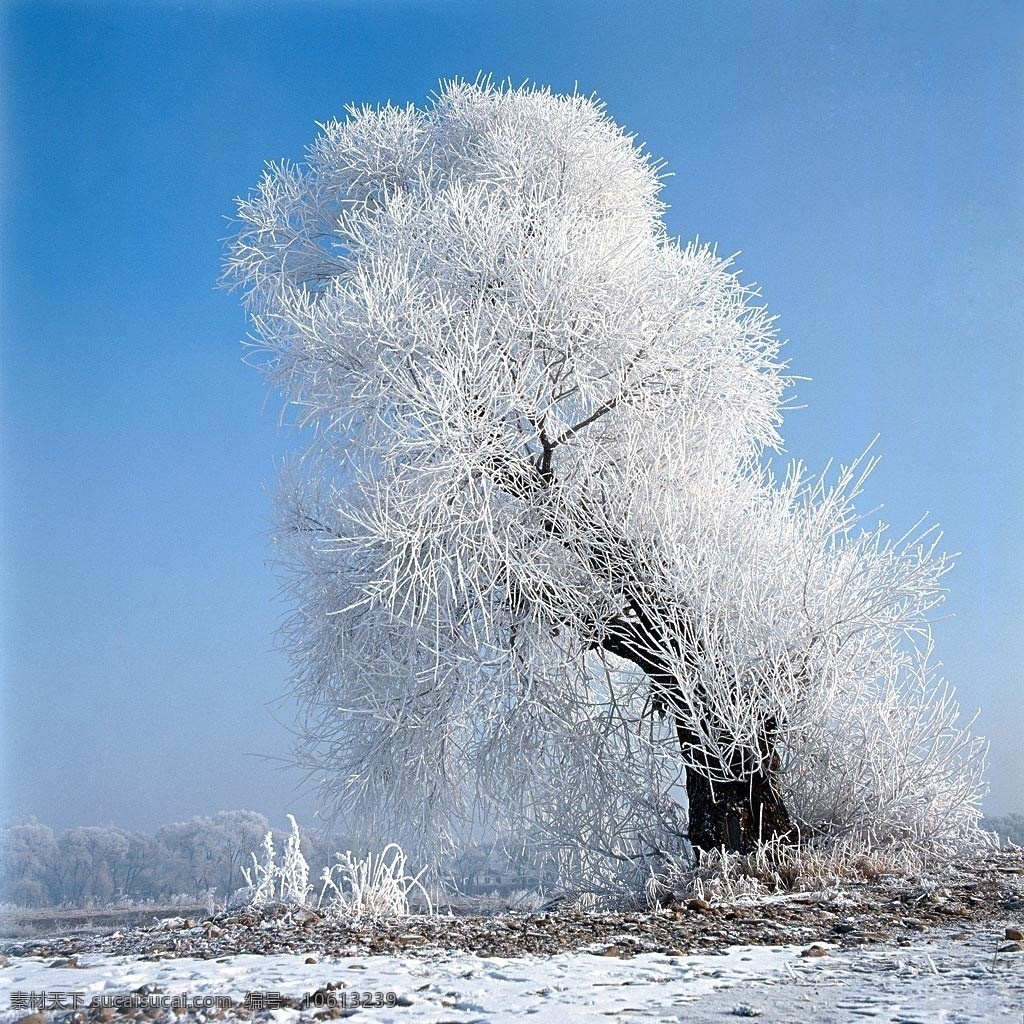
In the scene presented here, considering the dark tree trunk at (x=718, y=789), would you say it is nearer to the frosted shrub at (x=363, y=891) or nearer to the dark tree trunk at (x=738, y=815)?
the dark tree trunk at (x=738, y=815)

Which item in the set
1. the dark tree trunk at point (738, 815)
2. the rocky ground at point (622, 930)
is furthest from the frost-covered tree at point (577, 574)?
the rocky ground at point (622, 930)

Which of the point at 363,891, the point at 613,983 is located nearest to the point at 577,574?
the point at 363,891

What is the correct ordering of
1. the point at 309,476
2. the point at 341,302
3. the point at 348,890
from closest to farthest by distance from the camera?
the point at 348,890
the point at 341,302
the point at 309,476

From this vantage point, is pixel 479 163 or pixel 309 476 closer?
pixel 309 476

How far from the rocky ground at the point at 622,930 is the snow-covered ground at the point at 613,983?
14cm

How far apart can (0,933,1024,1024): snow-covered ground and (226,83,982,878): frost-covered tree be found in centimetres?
280

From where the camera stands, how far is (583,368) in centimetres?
666

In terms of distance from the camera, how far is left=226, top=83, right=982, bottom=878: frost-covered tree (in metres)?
6.05

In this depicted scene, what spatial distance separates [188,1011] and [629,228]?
7.22 m

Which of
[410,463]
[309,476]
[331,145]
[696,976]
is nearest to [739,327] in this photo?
A: [410,463]

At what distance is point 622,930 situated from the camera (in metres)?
3.73

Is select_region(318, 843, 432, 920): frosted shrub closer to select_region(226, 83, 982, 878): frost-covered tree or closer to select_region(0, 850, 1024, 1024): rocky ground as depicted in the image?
select_region(0, 850, 1024, 1024): rocky ground

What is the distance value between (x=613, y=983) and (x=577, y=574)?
13.1 ft

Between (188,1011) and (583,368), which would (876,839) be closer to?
(583,368)
